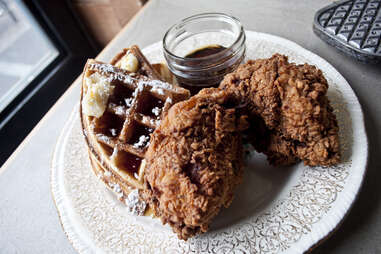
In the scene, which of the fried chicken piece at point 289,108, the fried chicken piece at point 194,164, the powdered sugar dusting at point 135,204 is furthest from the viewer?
the powdered sugar dusting at point 135,204

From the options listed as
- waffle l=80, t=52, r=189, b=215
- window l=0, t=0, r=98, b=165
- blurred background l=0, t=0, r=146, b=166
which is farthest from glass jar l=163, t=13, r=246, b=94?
window l=0, t=0, r=98, b=165

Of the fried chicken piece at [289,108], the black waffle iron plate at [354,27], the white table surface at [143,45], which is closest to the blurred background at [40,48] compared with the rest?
the white table surface at [143,45]

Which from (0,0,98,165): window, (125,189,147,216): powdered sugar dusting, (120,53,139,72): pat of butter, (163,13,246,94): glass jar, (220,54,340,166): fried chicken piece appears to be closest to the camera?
(220,54,340,166): fried chicken piece

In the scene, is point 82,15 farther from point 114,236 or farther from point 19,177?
point 114,236

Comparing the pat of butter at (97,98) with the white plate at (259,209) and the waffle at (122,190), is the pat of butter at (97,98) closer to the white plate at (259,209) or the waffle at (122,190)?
the waffle at (122,190)

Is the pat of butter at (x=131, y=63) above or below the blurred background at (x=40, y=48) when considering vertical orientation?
above

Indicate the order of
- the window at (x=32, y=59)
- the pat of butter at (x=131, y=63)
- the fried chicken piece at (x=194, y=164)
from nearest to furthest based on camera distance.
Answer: the fried chicken piece at (x=194, y=164) → the pat of butter at (x=131, y=63) → the window at (x=32, y=59)

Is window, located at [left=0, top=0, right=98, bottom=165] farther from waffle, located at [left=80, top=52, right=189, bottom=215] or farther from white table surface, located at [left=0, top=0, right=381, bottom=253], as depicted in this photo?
waffle, located at [left=80, top=52, right=189, bottom=215]
